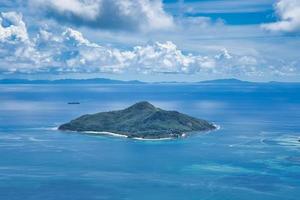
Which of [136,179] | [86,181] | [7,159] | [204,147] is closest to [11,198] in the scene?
[86,181]

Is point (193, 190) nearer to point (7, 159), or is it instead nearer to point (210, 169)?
point (210, 169)

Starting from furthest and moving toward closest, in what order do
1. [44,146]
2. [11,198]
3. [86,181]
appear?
[44,146] → [86,181] → [11,198]

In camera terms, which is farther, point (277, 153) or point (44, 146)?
point (44, 146)

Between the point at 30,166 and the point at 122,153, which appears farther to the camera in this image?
the point at 122,153

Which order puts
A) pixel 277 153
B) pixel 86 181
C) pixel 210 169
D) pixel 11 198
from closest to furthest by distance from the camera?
pixel 11 198 < pixel 86 181 < pixel 210 169 < pixel 277 153

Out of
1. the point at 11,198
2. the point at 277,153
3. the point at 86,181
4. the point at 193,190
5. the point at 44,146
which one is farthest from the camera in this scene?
the point at 44,146

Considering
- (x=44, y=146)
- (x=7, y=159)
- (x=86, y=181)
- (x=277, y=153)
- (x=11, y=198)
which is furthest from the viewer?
(x=44, y=146)

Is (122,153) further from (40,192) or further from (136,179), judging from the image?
(40,192)

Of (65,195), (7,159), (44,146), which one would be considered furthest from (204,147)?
(65,195)
